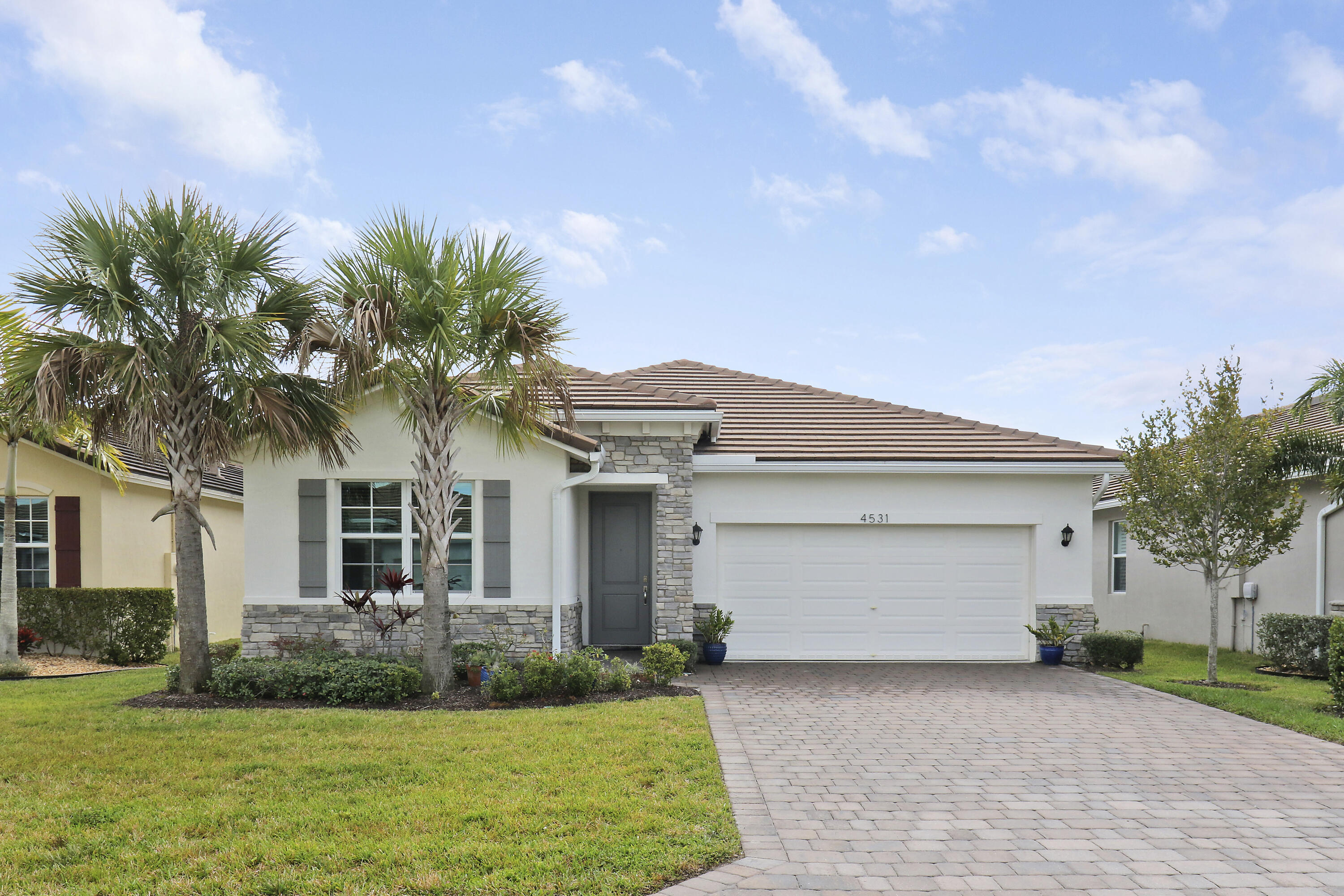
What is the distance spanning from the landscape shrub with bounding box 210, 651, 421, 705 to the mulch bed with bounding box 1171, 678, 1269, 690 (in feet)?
31.8

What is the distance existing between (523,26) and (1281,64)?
428 inches

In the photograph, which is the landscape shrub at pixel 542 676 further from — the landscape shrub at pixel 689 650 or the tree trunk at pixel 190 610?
the tree trunk at pixel 190 610

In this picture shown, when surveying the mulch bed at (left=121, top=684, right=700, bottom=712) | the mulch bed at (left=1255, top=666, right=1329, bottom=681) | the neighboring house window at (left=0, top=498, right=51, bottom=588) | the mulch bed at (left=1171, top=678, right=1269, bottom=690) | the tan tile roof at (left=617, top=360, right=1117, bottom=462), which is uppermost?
the tan tile roof at (left=617, top=360, right=1117, bottom=462)

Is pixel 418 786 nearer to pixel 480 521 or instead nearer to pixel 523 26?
pixel 480 521

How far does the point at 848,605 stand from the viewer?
13.2m

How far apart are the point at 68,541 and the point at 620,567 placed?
31.9 feet

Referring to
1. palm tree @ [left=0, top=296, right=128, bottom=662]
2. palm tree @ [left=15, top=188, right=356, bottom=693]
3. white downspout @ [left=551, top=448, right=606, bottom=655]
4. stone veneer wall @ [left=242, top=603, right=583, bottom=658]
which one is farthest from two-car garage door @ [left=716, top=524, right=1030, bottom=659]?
palm tree @ [left=0, top=296, right=128, bottom=662]

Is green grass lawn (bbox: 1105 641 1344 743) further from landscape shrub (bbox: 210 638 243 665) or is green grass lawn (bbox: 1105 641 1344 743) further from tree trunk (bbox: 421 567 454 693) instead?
landscape shrub (bbox: 210 638 243 665)

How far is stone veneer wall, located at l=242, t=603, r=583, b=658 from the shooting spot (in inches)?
432

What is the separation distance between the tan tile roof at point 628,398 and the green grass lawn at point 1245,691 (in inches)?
274

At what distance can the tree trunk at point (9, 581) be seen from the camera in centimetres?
1235

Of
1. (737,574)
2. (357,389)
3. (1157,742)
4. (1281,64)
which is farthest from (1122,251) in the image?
(357,389)

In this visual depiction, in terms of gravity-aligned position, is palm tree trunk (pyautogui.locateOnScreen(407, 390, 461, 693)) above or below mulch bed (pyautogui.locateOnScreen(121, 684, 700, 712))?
above

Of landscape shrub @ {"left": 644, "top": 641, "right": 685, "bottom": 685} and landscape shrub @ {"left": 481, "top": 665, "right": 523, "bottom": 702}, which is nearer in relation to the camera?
landscape shrub @ {"left": 481, "top": 665, "right": 523, "bottom": 702}
